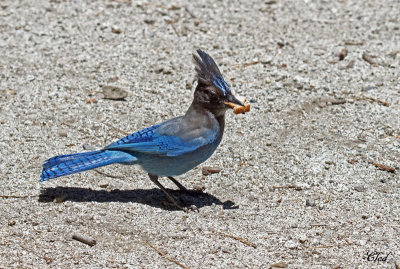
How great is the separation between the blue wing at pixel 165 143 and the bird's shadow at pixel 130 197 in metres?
0.40

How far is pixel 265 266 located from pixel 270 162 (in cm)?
152

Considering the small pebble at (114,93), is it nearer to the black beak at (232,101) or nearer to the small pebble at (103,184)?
the small pebble at (103,184)

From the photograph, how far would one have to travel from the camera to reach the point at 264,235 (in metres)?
4.77

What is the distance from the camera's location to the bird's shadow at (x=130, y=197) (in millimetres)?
5141

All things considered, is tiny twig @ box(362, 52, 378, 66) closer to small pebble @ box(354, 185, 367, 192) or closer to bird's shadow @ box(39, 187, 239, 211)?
small pebble @ box(354, 185, 367, 192)

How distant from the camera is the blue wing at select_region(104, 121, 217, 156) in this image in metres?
5.09

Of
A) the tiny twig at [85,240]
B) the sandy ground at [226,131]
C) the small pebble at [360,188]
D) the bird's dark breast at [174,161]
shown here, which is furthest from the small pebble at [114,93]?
the small pebble at [360,188]

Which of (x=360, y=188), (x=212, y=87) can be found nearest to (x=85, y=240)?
(x=212, y=87)

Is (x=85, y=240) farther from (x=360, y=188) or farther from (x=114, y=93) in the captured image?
(x=114, y=93)

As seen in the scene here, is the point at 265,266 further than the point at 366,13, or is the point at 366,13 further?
the point at 366,13

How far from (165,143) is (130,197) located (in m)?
0.53

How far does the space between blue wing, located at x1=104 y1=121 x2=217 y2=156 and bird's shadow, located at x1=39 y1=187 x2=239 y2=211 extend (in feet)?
1.32

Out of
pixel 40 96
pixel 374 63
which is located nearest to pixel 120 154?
pixel 40 96

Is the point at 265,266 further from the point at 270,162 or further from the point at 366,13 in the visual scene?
the point at 366,13
